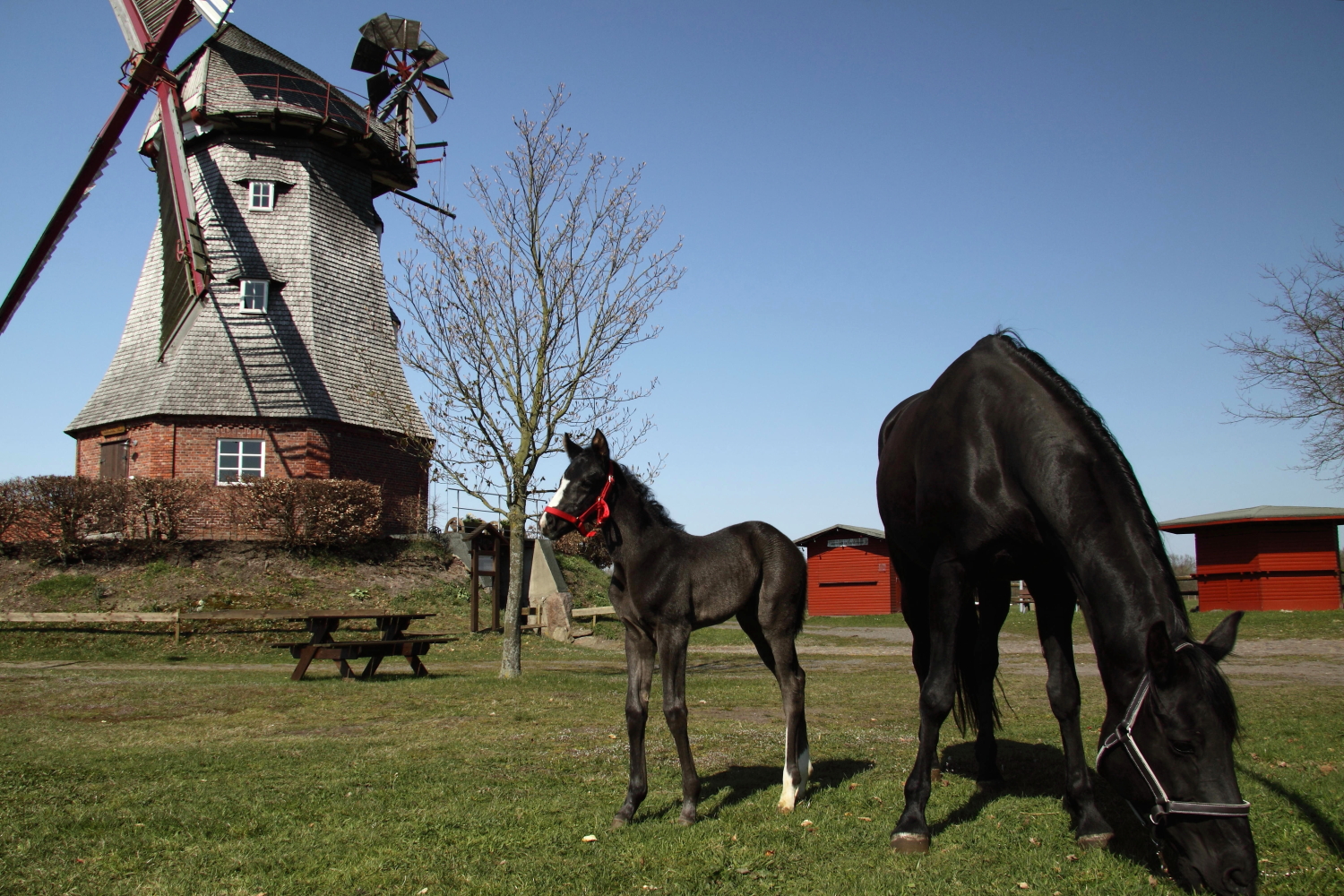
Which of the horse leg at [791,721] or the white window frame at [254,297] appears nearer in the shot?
the horse leg at [791,721]

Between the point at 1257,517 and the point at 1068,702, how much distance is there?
88.0 feet

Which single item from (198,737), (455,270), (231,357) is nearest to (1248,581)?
(455,270)

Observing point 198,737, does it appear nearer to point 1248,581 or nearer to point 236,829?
point 236,829

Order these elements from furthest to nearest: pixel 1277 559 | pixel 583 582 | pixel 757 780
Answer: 1. pixel 583 582
2. pixel 1277 559
3. pixel 757 780

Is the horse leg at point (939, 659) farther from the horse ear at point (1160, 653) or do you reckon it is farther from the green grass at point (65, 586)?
the green grass at point (65, 586)

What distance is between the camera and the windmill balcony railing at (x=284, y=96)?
1121 inches

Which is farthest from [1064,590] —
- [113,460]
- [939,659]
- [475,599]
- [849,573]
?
[849,573]

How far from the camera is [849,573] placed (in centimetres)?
3803

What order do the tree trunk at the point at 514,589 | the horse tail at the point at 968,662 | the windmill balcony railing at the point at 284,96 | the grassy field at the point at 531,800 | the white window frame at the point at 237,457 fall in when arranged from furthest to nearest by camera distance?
the windmill balcony railing at the point at 284,96
the white window frame at the point at 237,457
the tree trunk at the point at 514,589
the horse tail at the point at 968,662
the grassy field at the point at 531,800

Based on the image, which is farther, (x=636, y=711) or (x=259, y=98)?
(x=259, y=98)

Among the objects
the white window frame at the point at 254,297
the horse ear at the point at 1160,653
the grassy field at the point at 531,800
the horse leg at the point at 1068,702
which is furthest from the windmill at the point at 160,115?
the horse ear at the point at 1160,653

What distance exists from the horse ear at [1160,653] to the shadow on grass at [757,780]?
2.94 metres

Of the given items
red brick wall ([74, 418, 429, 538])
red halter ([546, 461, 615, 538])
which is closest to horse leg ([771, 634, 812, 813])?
red halter ([546, 461, 615, 538])

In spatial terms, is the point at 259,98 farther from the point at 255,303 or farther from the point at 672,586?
the point at 672,586
